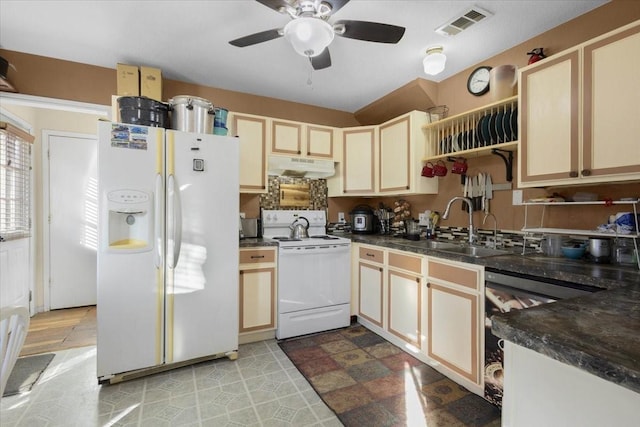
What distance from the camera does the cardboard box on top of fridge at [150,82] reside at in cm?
262

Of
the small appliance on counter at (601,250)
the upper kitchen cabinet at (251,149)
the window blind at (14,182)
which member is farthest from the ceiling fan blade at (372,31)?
the window blind at (14,182)

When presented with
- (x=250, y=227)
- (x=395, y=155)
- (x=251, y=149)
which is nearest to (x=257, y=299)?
(x=250, y=227)

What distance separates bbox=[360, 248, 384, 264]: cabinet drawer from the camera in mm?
2805

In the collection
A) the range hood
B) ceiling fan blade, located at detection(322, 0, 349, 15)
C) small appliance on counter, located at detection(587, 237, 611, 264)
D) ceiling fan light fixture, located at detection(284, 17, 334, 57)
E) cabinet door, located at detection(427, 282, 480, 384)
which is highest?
ceiling fan blade, located at detection(322, 0, 349, 15)

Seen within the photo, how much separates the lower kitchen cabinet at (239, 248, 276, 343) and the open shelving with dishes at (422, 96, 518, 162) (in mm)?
1806

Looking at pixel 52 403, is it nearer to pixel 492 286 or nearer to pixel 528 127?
pixel 492 286

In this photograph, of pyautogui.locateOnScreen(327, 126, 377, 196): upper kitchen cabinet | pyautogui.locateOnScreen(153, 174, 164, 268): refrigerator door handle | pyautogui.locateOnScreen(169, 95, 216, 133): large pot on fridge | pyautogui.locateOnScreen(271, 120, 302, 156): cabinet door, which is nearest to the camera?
pyautogui.locateOnScreen(153, 174, 164, 268): refrigerator door handle

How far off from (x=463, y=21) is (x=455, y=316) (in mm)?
1996

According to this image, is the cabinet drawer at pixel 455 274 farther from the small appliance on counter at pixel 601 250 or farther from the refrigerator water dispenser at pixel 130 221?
the refrigerator water dispenser at pixel 130 221

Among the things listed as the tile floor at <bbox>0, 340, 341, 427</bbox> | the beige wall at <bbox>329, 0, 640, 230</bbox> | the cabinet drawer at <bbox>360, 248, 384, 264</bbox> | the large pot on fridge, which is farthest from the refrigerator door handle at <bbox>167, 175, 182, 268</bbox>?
the beige wall at <bbox>329, 0, 640, 230</bbox>

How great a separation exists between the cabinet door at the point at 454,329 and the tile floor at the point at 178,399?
91 cm

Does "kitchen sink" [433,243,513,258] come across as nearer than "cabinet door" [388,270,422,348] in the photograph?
Yes

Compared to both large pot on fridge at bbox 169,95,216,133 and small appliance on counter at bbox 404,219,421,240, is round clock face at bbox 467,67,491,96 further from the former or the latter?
large pot on fridge at bbox 169,95,216,133

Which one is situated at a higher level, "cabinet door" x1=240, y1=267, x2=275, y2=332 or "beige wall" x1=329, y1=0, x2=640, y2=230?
"beige wall" x1=329, y1=0, x2=640, y2=230
